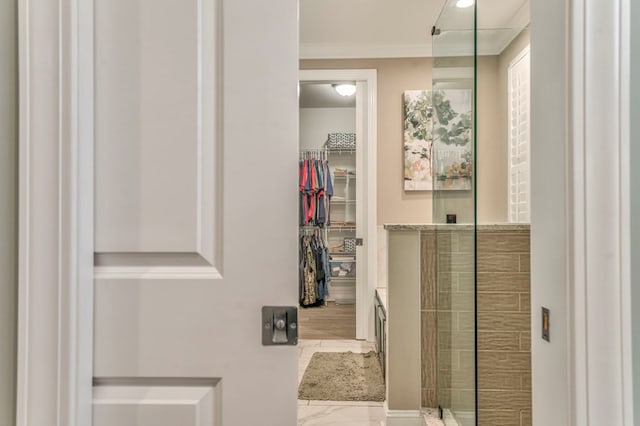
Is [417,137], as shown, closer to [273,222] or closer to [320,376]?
[320,376]

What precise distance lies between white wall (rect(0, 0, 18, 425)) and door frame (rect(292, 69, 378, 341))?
273 centimetres

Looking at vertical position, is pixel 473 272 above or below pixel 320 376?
above

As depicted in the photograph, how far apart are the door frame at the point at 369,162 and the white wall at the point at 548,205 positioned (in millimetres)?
2513

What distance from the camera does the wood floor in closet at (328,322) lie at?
364 cm

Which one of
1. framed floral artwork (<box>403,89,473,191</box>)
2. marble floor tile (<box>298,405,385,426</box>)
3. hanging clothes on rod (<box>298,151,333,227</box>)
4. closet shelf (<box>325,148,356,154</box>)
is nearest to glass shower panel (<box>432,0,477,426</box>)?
framed floral artwork (<box>403,89,473,191</box>)

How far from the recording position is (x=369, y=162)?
10.9 feet

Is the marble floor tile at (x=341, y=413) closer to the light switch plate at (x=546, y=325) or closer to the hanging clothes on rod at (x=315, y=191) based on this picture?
the light switch plate at (x=546, y=325)

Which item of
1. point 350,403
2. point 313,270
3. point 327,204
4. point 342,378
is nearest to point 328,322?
point 313,270

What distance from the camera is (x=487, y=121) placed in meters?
2.65

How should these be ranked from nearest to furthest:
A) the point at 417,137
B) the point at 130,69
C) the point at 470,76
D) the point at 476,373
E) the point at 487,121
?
the point at 130,69 < the point at 476,373 < the point at 470,76 < the point at 487,121 < the point at 417,137

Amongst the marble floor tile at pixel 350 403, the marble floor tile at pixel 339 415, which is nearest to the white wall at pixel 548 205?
the marble floor tile at pixel 339 415

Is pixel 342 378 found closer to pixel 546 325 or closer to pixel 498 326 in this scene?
pixel 498 326

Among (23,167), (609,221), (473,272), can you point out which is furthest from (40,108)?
(473,272)

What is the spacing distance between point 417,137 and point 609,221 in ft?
8.93
